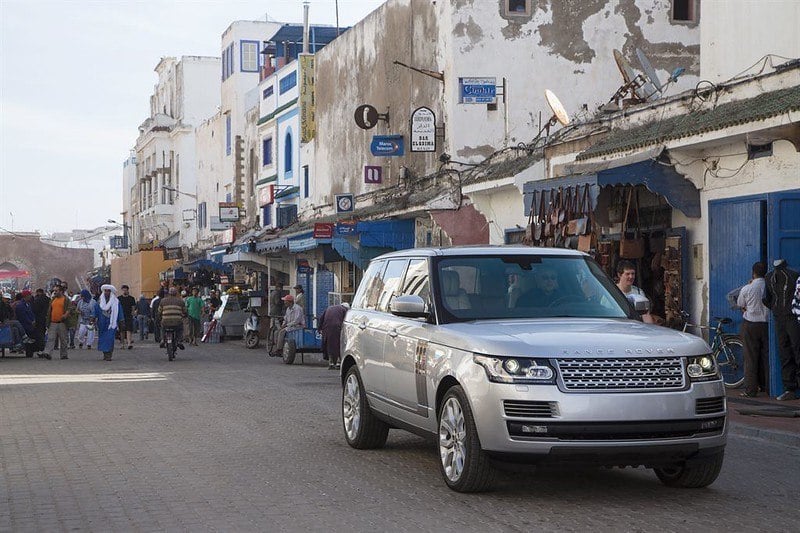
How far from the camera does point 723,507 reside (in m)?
8.64

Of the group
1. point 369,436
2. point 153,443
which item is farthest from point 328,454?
point 153,443

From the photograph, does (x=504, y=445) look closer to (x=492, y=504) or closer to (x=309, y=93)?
(x=492, y=504)

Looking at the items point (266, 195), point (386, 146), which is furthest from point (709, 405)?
point (266, 195)

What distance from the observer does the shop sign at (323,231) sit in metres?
34.5

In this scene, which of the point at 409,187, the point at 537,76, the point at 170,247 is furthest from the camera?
the point at 170,247

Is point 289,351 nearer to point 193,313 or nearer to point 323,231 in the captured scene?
point 323,231

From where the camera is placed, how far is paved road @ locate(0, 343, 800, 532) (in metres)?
8.12

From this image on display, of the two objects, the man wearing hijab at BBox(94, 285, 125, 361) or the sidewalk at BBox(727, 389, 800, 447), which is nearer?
the sidewalk at BBox(727, 389, 800, 447)

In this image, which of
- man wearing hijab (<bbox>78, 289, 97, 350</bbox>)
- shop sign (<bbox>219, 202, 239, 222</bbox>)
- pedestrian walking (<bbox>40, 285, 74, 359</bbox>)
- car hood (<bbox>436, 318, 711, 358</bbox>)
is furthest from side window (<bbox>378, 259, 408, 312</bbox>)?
shop sign (<bbox>219, 202, 239, 222</bbox>)

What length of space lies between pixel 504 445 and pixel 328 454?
337cm

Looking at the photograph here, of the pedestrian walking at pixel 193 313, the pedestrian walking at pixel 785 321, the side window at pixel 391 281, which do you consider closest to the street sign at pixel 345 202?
the pedestrian walking at pixel 193 313

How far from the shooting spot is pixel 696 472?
9.18m

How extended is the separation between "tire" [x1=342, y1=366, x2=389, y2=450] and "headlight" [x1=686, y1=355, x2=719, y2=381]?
3.65 meters

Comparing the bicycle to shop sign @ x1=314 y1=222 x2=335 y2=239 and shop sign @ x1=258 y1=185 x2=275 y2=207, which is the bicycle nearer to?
shop sign @ x1=314 y1=222 x2=335 y2=239
